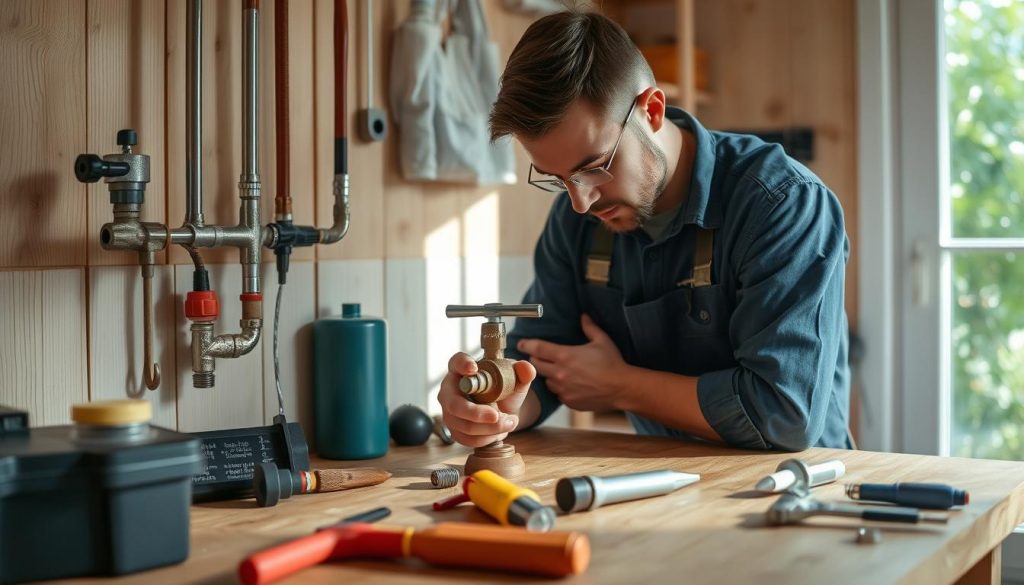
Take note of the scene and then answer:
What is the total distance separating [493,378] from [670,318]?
0.49m

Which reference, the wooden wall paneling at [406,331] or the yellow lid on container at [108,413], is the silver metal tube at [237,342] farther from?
the yellow lid on container at [108,413]

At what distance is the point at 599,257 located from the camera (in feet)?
6.38

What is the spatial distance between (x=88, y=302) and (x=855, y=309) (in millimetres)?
2112

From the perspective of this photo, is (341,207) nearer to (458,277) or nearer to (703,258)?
(458,277)

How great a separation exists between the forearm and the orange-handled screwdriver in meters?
0.62

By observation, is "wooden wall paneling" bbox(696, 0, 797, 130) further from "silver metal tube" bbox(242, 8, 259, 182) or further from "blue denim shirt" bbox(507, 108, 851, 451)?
"silver metal tube" bbox(242, 8, 259, 182)

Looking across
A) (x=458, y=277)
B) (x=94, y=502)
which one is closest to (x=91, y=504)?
(x=94, y=502)

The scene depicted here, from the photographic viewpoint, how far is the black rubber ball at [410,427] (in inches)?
70.4

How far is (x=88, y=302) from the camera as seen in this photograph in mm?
1487

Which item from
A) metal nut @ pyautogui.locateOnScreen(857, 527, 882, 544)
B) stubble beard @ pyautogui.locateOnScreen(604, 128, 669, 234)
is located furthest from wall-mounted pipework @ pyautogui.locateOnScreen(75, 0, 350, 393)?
metal nut @ pyautogui.locateOnScreen(857, 527, 882, 544)

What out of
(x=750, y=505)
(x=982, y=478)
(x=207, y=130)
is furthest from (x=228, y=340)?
(x=982, y=478)

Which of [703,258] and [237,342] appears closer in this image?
[237,342]

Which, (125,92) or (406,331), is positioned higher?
(125,92)

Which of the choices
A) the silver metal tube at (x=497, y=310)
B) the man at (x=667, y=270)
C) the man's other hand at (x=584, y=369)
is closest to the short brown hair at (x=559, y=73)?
the man at (x=667, y=270)
